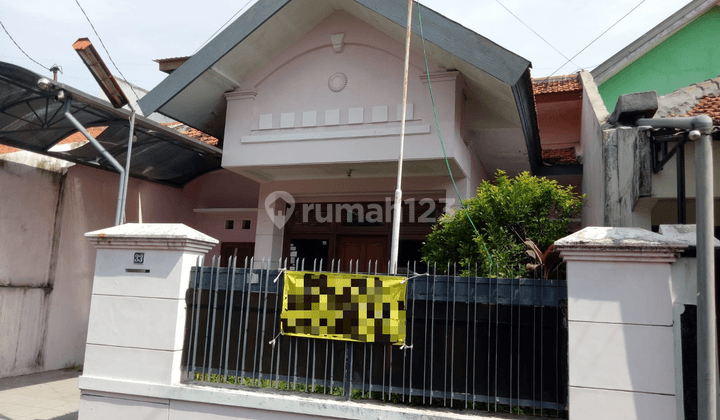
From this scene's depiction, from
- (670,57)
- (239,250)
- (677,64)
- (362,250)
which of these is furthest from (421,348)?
(670,57)

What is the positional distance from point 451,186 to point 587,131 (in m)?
2.87

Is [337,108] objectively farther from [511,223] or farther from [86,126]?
[86,126]

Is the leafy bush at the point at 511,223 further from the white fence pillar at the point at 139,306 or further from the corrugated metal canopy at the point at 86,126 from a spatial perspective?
the corrugated metal canopy at the point at 86,126

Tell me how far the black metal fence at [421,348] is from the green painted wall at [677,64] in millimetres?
11291

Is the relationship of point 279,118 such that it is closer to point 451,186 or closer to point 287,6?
→ point 287,6

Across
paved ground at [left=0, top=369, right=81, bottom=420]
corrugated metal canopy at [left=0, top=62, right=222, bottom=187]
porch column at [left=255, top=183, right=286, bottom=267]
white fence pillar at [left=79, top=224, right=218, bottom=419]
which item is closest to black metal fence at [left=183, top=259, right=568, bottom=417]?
white fence pillar at [left=79, top=224, right=218, bottom=419]

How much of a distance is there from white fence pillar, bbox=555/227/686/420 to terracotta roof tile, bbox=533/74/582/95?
9.65 metres

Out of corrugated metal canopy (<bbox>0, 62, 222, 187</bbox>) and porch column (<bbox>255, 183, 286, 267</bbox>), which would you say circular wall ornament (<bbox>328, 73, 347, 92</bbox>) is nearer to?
porch column (<bbox>255, 183, 286, 267</bbox>)

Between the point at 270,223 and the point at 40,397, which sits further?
the point at 270,223

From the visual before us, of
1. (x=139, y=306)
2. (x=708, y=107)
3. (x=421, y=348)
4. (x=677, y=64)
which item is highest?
(x=677, y=64)

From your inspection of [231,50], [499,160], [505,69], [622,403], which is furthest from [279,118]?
[622,403]

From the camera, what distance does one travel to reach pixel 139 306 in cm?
516

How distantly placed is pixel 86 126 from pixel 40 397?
13.9 ft

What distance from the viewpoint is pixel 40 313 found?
930 centimetres
